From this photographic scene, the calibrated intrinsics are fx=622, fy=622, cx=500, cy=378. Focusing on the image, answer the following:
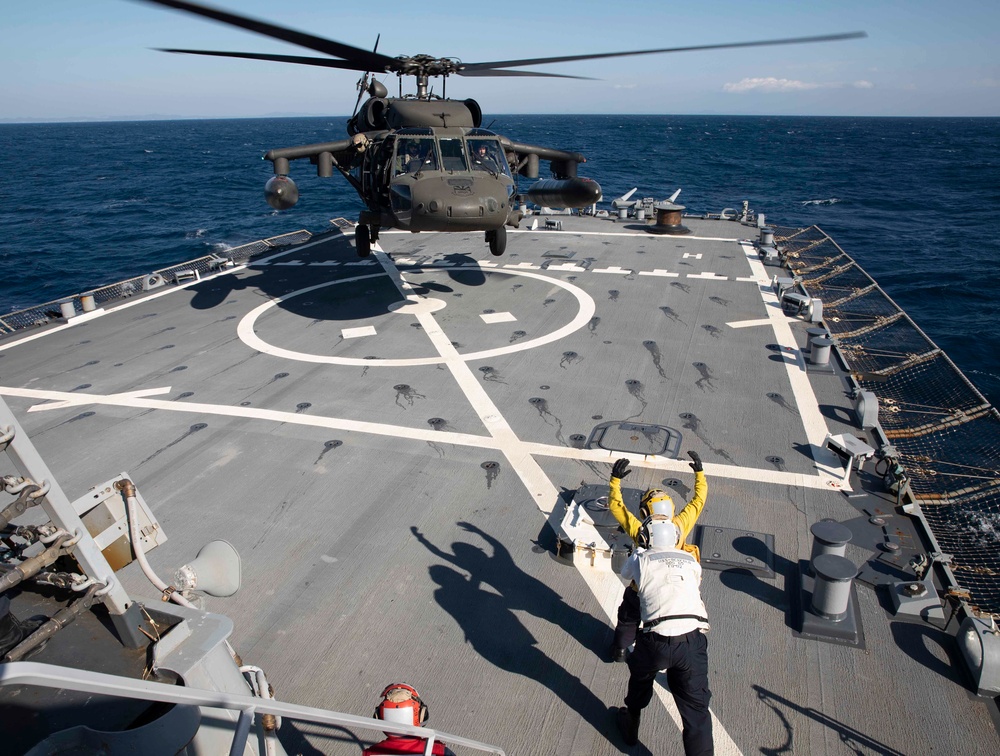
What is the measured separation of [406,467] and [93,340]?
10.8m

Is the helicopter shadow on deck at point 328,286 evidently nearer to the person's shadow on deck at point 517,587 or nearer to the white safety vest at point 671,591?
the person's shadow on deck at point 517,587

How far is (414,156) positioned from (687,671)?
13.3m

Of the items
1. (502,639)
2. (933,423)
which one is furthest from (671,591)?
(933,423)

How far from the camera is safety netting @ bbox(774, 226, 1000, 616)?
360 inches

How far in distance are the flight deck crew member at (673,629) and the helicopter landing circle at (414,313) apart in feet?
29.1

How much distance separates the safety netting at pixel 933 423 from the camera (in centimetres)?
914

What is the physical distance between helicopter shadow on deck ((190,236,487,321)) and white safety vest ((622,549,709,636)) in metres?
12.7

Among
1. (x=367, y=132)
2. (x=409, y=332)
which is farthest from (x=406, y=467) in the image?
(x=367, y=132)

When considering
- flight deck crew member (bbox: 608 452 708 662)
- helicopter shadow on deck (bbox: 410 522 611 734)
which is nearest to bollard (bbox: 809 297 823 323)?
flight deck crew member (bbox: 608 452 708 662)

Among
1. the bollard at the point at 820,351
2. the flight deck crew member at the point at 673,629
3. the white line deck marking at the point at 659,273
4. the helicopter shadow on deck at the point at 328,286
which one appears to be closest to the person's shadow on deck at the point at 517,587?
the flight deck crew member at the point at 673,629

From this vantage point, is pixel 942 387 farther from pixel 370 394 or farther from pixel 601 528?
pixel 370 394

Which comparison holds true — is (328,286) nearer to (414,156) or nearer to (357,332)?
(357,332)

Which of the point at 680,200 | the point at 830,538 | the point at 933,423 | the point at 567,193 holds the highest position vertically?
the point at 567,193

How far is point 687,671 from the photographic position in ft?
16.1
